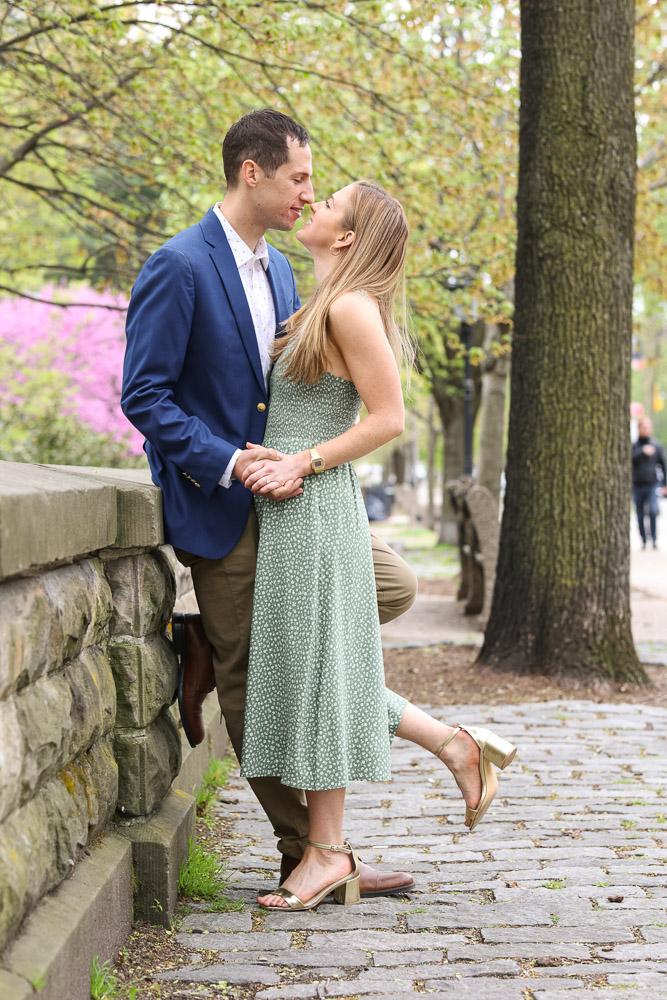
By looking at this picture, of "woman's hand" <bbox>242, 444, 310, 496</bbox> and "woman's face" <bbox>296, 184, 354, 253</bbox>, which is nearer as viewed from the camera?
"woman's hand" <bbox>242, 444, 310, 496</bbox>

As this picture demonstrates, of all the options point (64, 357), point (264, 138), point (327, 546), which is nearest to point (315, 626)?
point (327, 546)

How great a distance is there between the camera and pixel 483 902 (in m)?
4.02

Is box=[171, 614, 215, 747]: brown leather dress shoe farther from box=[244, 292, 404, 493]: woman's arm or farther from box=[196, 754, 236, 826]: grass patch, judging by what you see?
box=[196, 754, 236, 826]: grass patch

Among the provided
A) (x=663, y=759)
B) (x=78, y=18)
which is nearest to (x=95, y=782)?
(x=663, y=759)

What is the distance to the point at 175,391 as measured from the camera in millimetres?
3936

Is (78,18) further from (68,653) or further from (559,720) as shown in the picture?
(68,653)

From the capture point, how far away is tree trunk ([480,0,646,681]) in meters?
7.73

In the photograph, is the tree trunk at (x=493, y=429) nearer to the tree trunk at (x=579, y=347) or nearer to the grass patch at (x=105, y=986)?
the tree trunk at (x=579, y=347)

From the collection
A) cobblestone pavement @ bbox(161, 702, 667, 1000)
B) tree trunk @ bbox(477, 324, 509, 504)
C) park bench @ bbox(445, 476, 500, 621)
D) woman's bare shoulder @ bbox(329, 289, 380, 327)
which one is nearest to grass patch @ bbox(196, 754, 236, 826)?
cobblestone pavement @ bbox(161, 702, 667, 1000)

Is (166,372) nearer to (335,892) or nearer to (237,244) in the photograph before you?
(237,244)

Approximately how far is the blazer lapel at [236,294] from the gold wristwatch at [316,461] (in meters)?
0.28

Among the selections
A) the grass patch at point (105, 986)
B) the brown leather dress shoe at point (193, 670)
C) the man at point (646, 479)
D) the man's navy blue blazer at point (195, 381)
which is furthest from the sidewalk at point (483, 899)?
the man at point (646, 479)

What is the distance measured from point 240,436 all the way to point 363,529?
1.51 ft

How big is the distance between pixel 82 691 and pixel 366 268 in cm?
153
